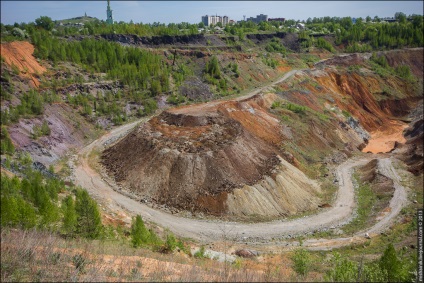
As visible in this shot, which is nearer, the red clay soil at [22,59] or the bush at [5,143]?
the bush at [5,143]

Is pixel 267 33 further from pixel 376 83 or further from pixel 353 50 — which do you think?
pixel 376 83

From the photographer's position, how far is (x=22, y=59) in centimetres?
5859

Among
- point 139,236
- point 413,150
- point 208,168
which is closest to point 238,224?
point 208,168

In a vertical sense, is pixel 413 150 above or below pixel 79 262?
below

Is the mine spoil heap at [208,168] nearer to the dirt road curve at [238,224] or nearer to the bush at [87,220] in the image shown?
the dirt road curve at [238,224]

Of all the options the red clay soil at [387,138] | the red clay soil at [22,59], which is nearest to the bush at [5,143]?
the red clay soil at [22,59]

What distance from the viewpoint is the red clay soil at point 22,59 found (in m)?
56.4

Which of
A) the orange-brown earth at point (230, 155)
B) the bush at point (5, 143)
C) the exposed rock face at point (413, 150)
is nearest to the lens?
the bush at point (5, 143)

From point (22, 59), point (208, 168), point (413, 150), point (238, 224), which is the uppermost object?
point (22, 59)

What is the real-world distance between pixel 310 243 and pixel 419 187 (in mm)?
21644

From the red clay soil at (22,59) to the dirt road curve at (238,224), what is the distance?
2099 cm

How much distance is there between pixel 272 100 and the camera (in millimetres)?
67438

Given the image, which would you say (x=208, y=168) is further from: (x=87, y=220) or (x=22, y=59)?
(x=22, y=59)

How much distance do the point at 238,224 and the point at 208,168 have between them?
792 centimetres
